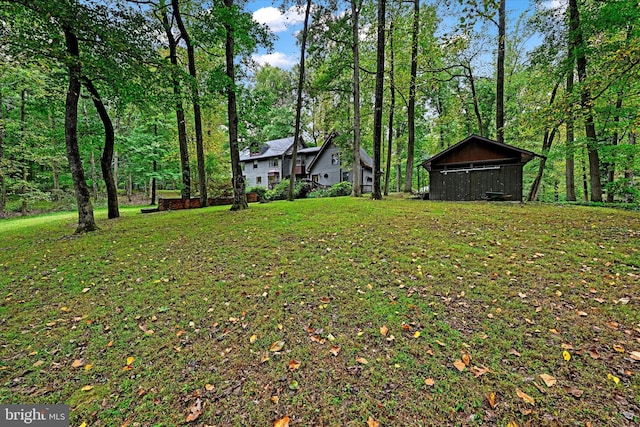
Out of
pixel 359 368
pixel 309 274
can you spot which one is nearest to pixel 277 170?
pixel 309 274

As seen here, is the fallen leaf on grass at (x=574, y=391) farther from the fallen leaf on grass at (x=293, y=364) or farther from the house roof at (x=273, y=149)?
the house roof at (x=273, y=149)

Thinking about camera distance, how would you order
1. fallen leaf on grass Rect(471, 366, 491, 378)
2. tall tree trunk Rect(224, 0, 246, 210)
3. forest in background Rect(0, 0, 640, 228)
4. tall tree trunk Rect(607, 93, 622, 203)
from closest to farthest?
fallen leaf on grass Rect(471, 366, 491, 378)
forest in background Rect(0, 0, 640, 228)
tall tree trunk Rect(224, 0, 246, 210)
tall tree trunk Rect(607, 93, 622, 203)

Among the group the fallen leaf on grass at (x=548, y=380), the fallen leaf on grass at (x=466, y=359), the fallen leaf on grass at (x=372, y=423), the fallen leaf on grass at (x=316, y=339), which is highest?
the fallen leaf on grass at (x=316, y=339)

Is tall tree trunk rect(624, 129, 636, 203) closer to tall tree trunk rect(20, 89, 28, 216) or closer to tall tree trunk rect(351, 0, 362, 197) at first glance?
tall tree trunk rect(351, 0, 362, 197)

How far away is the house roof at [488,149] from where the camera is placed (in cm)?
1335

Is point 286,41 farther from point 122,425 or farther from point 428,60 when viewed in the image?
point 122,425

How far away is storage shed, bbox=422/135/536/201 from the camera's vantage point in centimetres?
1370

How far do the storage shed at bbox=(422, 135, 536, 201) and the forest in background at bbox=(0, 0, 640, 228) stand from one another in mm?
1799

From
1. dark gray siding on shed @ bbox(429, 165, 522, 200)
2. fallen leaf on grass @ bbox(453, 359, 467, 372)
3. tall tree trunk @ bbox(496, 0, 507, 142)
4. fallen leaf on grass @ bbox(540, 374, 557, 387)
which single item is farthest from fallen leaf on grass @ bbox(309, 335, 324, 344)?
tall tree trunk @ bbox(496, 0, 507, 142)

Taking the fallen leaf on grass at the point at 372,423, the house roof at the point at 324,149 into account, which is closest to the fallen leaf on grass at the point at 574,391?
the fallen leaf on grass at the point at 372,423

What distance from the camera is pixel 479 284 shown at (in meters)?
4.15

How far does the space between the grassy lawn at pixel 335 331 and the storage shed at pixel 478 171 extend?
8.38 meters

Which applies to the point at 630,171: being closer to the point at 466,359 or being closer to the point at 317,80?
the point at 317,80

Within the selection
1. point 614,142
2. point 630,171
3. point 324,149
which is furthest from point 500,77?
point 324,149
